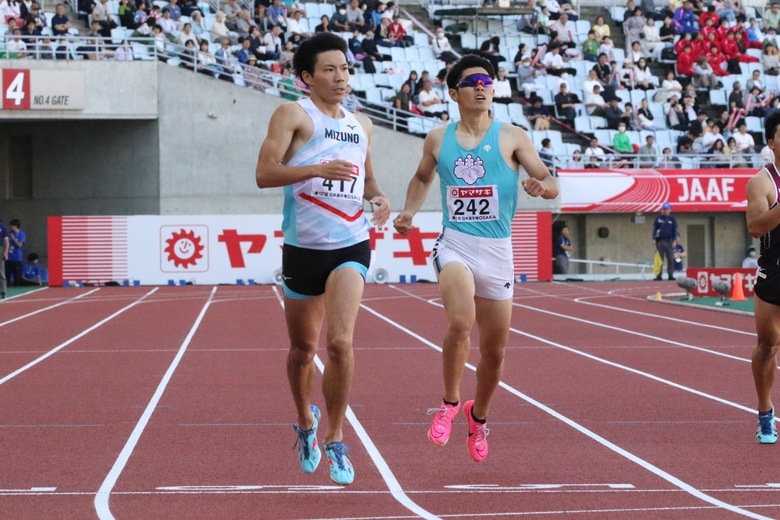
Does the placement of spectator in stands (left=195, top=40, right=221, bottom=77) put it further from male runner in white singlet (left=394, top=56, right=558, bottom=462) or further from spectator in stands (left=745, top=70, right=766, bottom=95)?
male runner in white singlet (left=394, top=56, right=558, bottom=462)

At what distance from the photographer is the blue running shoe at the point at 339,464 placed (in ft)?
20.0

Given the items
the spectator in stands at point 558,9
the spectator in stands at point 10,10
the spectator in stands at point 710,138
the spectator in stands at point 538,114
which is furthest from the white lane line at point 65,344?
the spectator in stands at point 558,9

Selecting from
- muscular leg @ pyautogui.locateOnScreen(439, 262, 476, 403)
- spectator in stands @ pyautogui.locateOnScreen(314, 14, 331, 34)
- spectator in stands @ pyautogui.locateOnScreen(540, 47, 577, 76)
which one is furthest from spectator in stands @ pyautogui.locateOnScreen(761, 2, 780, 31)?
muscular leg @ pyautogui.locateOnScreen(439, 262, 476, 403)

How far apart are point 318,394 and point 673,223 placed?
19.8 m

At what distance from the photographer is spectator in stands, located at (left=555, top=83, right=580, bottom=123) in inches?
1256

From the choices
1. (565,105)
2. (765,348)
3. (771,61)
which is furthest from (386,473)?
(771,61)

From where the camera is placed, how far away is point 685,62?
112ft

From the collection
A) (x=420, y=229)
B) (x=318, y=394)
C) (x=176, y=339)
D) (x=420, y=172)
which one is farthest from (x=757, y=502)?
(x=420, y=229)

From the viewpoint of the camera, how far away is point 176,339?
15406 millimetres

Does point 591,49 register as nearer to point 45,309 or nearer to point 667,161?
point 667,161

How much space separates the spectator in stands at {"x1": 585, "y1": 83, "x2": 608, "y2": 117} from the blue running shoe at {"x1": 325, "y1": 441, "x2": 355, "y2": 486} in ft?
88.0

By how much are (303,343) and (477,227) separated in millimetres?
1221

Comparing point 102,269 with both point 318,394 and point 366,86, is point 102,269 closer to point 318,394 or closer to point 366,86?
point 366,86

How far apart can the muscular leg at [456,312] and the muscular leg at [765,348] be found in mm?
1826
